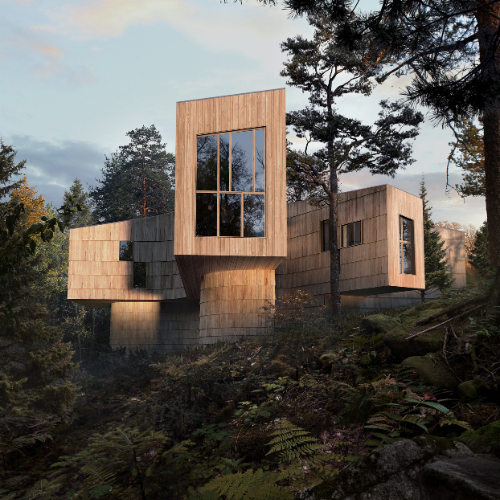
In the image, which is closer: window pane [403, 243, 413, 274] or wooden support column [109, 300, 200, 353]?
window pane [403, 243, 413, 274]

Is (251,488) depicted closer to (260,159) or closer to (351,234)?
(260,159)

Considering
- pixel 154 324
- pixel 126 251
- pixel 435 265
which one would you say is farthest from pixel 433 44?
pixel 435 265

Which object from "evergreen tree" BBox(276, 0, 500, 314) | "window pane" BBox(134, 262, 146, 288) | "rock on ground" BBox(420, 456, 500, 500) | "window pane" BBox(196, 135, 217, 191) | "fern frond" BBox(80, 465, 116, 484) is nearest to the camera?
"rock on ground" BBox(420, 456, 500, 500)

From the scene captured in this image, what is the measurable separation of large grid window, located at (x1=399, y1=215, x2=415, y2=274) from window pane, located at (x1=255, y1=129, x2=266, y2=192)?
269 inches

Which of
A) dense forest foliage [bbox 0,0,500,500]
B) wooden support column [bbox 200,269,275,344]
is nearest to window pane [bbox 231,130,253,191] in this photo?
wooden support column [bbox 200,269,275,344]

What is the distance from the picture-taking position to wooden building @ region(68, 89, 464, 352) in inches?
534

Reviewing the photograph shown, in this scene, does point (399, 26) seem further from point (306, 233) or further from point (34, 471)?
point (306, 233)

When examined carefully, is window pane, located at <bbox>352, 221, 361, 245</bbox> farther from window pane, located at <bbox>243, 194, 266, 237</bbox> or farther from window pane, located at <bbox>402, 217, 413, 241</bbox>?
window pane, located at <bbox>243, 194, 266, 237</bbox>

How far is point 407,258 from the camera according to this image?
1792cm

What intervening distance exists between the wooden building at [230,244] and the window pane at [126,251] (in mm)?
47

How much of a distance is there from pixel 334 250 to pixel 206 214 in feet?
22.7

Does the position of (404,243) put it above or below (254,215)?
below

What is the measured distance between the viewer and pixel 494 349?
16.6 feet

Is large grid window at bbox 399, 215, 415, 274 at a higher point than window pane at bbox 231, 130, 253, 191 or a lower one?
lower
